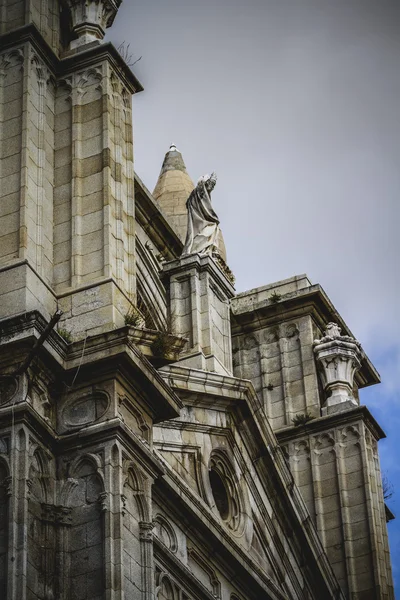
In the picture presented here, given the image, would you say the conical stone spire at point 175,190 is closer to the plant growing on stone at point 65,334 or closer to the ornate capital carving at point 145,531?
the plant growing on stone at point 65,334

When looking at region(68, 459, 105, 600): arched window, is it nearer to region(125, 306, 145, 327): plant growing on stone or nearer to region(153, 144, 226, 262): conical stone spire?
region(125, 306, 145, 327): plant growing on stone

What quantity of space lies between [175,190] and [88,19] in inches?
814

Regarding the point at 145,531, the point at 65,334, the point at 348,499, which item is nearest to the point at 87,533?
the point at 145,531

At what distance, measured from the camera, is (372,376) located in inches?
1865

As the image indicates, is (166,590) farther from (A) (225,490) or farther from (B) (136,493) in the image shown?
(A) (225,490)

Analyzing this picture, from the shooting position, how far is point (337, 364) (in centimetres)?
4456

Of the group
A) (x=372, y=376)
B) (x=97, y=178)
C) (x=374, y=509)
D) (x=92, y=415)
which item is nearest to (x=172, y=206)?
(x=372, y=376)

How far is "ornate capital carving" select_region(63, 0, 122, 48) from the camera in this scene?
116ft

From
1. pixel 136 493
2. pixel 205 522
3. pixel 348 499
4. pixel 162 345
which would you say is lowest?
pixel 136 493

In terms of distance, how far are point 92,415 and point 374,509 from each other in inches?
570

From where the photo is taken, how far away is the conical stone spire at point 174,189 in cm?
5469

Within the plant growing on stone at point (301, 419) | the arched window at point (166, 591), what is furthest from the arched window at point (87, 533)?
the plant growing on stone at point (301, 419)

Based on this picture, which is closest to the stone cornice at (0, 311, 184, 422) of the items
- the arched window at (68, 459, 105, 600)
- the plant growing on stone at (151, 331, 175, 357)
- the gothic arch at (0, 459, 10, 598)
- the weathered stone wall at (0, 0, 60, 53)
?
the plant growing on stone at (151, 331, 175, 357)

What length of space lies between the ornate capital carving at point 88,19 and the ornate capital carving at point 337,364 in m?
11.8
